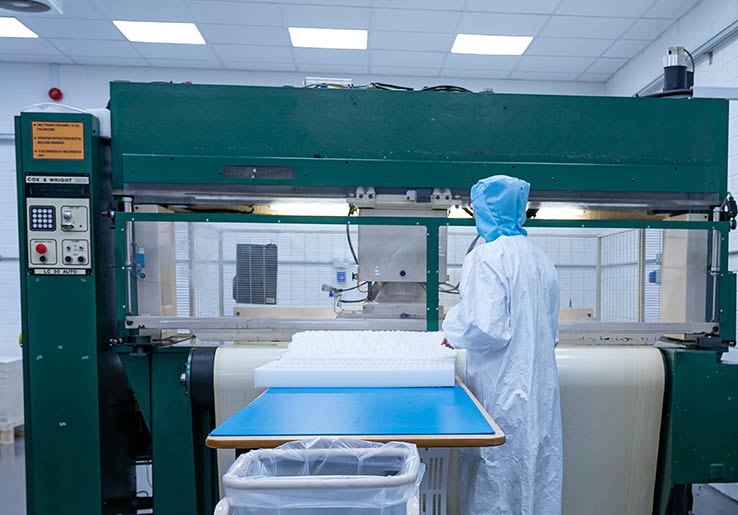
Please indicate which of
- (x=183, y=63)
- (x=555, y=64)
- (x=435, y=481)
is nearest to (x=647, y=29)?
(x=555, y=64)

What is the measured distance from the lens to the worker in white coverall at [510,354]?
1.62 metres

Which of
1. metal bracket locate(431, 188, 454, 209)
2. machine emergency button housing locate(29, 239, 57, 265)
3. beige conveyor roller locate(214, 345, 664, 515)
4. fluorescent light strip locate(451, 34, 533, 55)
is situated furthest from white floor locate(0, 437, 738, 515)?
fluorescent light strip locate(451, 34, 533, 55)

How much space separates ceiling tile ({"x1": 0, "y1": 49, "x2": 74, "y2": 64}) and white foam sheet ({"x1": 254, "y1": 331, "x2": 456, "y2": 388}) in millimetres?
4229

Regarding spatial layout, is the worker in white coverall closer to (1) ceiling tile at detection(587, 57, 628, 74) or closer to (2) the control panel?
(2) the control panel

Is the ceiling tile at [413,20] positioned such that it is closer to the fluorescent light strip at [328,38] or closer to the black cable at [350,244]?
the fluorescent light strip at [328,38]

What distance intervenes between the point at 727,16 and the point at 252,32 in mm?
3421

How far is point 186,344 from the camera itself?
81.7 inches

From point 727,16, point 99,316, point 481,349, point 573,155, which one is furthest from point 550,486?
point 727,16

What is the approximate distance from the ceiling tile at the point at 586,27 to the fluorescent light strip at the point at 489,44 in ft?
0.72

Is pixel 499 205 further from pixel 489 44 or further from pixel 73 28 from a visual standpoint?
pixel 73 28

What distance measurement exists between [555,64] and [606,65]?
494 mm

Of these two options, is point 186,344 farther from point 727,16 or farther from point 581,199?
point 727,16

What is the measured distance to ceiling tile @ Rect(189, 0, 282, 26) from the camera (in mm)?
3539

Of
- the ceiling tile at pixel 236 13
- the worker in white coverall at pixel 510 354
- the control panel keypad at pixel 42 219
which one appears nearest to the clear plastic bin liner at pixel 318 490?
the worker in white coverall at pixel 510 354
